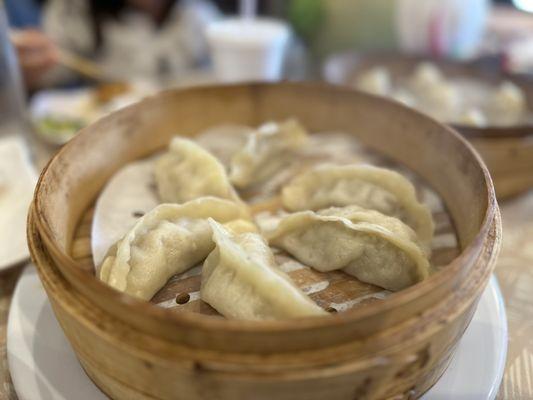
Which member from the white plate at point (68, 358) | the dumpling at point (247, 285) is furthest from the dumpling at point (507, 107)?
the dumpling at point (247, 285)

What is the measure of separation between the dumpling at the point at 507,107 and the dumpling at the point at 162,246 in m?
1.76

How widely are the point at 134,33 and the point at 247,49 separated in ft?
5.97

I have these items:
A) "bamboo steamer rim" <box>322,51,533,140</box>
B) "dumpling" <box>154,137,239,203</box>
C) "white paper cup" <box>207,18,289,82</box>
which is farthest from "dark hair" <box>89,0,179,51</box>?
"dumpling" <box>154,137,239,203</box>

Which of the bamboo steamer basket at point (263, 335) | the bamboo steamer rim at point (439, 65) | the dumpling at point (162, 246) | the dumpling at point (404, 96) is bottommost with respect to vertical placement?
the dumpling at point (404, 96)

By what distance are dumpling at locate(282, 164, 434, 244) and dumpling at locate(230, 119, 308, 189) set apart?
167 mm

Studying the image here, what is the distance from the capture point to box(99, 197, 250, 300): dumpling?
133 cm

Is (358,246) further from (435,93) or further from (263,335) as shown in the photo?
(435,93)

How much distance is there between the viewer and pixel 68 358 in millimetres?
1289

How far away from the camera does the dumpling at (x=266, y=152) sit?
1.93m

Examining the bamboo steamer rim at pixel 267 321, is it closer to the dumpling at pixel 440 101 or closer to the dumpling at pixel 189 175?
the dumpling at pixel 189 175

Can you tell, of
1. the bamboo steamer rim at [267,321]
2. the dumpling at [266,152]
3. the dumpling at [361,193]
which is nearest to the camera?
the bamboo steamer rim at [267,321]

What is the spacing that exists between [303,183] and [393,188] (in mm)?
336

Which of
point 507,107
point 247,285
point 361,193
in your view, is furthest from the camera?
point 507,107

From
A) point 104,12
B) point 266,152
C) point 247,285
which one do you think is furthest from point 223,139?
point 104,12
